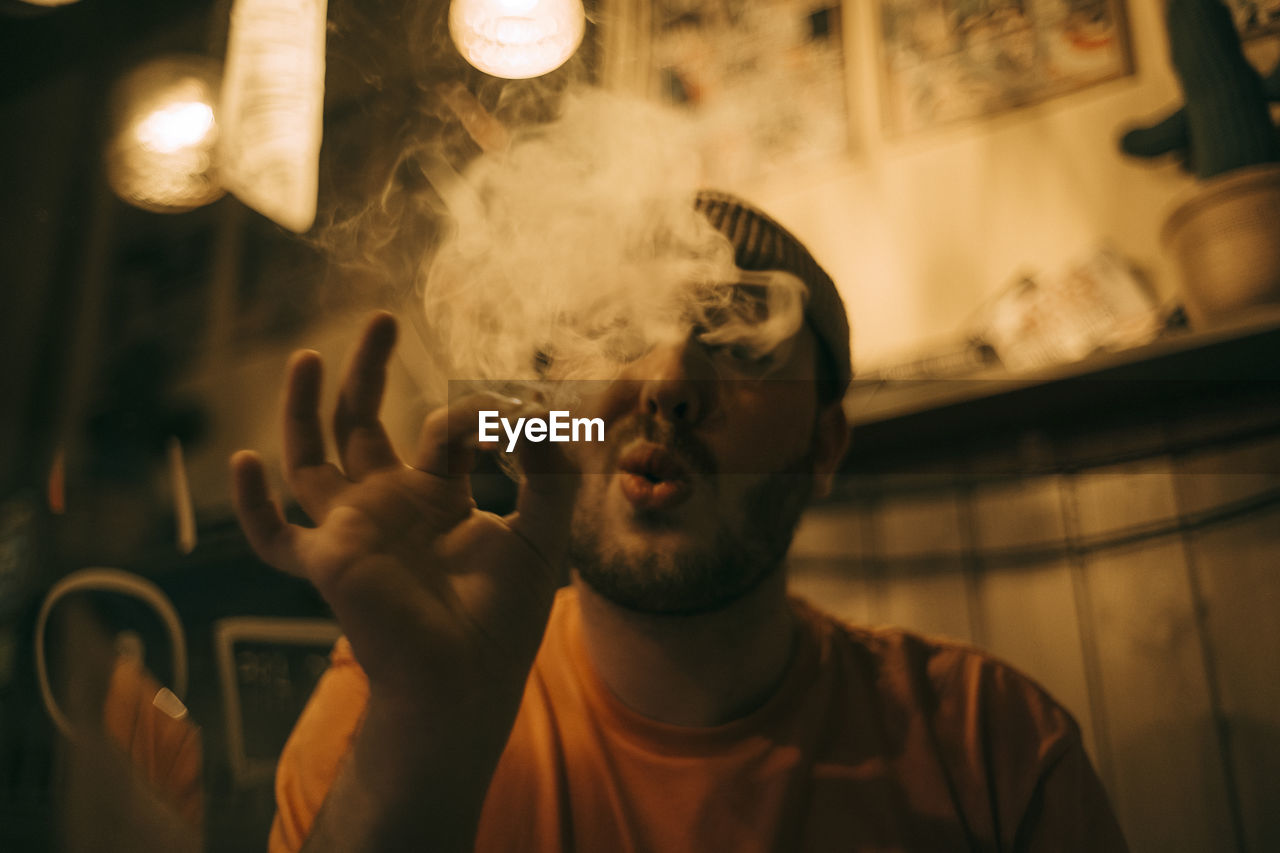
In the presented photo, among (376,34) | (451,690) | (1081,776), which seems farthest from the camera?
(376,34)

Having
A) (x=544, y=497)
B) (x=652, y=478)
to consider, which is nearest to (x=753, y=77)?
(x=652, y=478)

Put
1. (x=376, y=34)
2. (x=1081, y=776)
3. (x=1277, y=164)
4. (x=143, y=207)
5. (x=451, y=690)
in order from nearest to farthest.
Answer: (x=451, y=690), (x=1081, y=776), (x=1277, y=164), (x=376, y=34), (x=143, y=207)

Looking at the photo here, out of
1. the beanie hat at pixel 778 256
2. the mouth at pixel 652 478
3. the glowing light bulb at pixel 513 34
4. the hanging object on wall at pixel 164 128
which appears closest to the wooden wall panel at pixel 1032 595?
the beanie hat at pixel 778 256

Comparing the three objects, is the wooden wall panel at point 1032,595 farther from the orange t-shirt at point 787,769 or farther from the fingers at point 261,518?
the fingers at point 261,518

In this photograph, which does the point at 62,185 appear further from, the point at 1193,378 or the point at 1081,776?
the point at 1193,378

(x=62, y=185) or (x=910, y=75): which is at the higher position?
(x=910, y=75)

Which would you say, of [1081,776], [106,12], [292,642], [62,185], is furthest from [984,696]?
[106,12]

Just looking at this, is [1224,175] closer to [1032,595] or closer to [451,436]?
[1032,595]

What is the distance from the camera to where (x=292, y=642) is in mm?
1073

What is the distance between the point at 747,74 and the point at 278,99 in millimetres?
935

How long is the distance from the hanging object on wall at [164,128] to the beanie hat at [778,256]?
92 cm

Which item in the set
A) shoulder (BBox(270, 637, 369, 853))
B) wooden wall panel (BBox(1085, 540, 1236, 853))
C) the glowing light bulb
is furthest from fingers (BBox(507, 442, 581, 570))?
wooden wall panel (BBox(1085, 540, 1236, 853))

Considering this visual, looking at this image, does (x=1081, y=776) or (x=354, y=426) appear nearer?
(x=354, y=426)

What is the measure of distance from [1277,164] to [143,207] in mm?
1793
